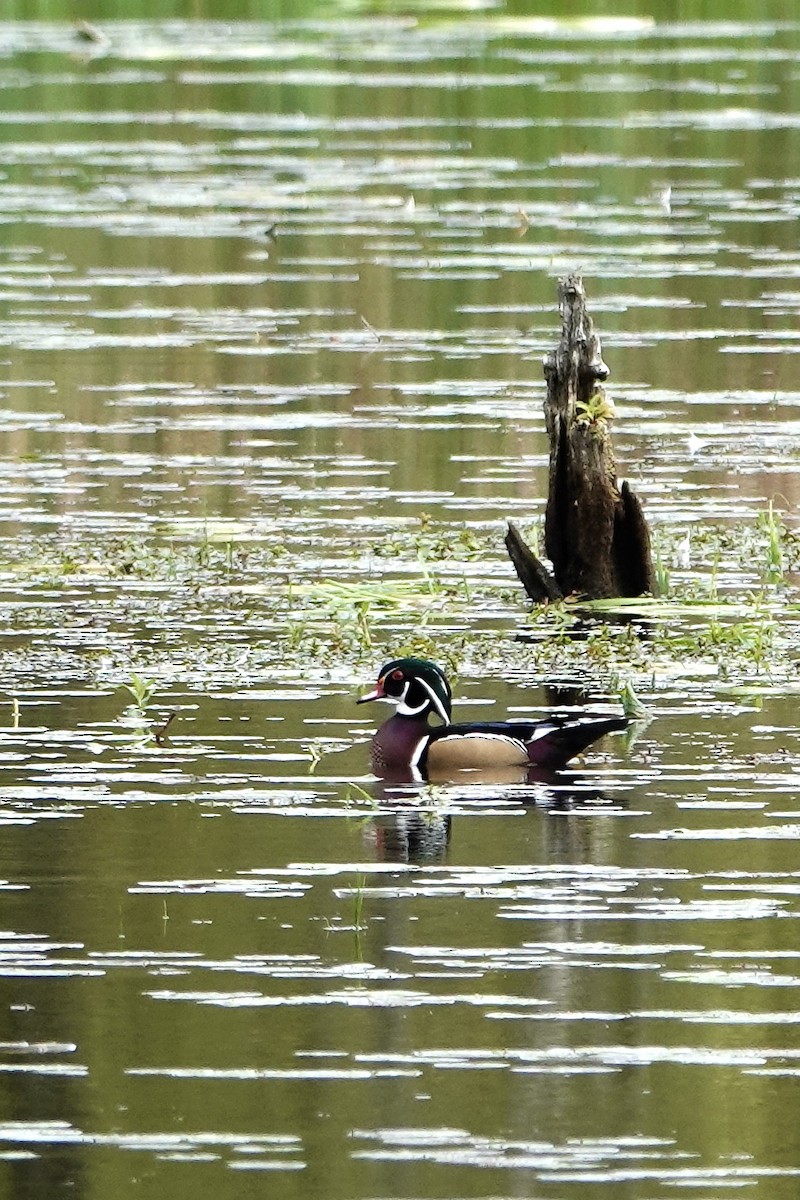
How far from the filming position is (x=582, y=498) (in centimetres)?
1289

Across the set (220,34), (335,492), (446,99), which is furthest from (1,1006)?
(220,34)

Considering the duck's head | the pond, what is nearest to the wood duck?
the duck's head

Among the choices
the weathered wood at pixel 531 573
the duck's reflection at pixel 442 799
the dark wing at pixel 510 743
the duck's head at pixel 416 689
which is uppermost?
the weathered wood at pixel 531 573

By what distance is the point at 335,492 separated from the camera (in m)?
15.2

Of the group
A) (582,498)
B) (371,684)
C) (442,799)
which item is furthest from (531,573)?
(442,799)

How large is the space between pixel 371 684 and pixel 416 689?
3.21 feet

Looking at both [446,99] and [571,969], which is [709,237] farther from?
[571,969]

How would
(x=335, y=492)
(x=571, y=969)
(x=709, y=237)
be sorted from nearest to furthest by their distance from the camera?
(x=571, y=969) → (x=335, y=492) → (x=709, y=237)

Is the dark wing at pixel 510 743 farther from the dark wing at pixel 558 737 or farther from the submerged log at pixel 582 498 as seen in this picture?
the submerged log at pixel 582 498

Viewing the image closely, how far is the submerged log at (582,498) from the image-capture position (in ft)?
41.9

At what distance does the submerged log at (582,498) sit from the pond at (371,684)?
0.80ft

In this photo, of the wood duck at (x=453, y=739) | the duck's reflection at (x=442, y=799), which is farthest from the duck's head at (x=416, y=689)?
the duck's reflection at (x=442, y=799)

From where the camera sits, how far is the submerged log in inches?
502

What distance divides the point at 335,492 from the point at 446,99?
671 inches
